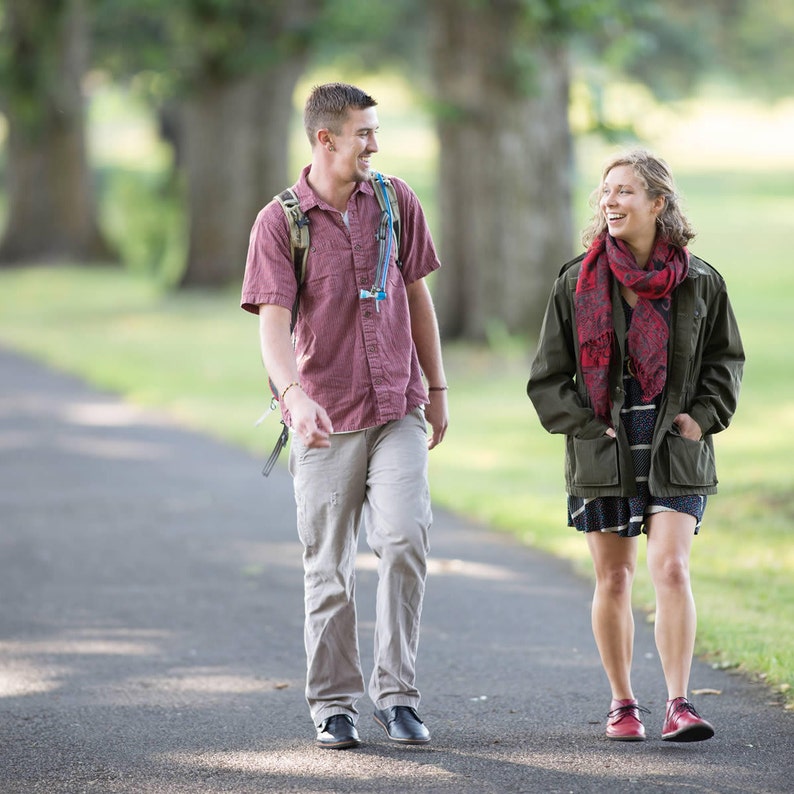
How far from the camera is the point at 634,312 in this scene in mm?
5000

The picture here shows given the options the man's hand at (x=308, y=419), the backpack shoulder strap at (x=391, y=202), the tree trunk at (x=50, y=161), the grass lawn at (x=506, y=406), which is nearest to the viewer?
the man's hand at (x=308, y=419)

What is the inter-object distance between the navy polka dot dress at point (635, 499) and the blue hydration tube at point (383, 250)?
80 centimetres

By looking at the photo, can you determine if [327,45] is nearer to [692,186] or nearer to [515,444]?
[515,444]

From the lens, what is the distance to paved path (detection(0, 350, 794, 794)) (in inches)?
190

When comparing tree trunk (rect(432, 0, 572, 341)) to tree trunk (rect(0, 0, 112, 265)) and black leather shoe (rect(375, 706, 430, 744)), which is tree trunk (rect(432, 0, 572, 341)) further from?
tree trunk (rect(0, 0, 112, 265))

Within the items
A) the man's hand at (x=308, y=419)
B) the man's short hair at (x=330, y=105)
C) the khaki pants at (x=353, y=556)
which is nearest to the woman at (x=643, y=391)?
the khaki pants at (x=353, y=556)

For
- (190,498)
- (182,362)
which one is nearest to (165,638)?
(190,498)

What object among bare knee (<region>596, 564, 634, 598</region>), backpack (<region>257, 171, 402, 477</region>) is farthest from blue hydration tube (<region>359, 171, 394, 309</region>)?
bare knee (<region>596, 564, 634, 598</region>)

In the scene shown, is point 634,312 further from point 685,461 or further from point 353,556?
point 353,556

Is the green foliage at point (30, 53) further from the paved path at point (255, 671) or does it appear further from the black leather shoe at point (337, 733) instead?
the black leather shoe at point (337, 733)

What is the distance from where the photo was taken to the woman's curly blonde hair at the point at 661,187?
16.4ft

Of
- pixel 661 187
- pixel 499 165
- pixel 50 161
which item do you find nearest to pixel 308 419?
pixel 661 187

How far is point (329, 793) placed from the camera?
4.59 metres

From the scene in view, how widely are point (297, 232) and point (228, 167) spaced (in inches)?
886
